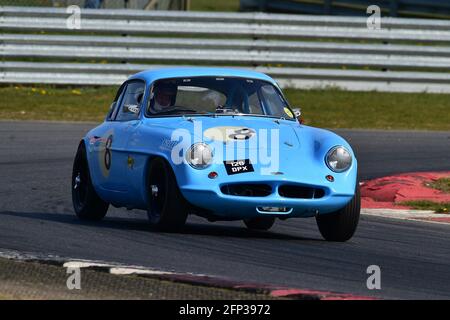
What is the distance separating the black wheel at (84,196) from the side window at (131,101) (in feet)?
1.74

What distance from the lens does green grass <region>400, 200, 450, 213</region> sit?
36.7ft

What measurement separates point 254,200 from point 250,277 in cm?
152

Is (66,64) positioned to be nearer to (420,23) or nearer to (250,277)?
(420,23)

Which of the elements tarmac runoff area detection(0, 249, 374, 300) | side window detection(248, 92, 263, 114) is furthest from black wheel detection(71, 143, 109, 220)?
tarmac runoff area detection(0, 249, 374, 300)

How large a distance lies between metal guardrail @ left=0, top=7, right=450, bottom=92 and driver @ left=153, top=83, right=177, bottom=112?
9949 millimetres

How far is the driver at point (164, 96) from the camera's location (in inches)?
388

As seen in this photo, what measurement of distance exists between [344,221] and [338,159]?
1.55 feet

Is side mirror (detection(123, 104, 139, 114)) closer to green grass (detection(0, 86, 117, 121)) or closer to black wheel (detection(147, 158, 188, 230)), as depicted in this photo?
black wheel (detection(147, 158, 188, 230))

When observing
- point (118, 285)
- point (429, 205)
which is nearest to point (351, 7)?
point (429, 205)

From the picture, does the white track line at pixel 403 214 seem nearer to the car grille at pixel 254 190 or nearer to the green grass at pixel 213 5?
the car grille at pixel 254 190

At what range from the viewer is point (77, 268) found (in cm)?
713

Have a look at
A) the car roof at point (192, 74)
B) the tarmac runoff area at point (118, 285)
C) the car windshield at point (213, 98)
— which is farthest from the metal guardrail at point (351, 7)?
the tarmac runoff area at point (118, 285)

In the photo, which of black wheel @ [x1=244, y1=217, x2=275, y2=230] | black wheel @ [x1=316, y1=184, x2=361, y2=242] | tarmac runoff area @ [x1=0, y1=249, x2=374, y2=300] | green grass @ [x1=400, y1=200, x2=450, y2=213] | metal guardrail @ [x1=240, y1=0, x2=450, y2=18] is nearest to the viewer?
tarmac runoff area @ [x1=0, y1=249, x2=374, y2=300]

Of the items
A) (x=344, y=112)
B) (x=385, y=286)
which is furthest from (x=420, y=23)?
(x=385, y=286)
